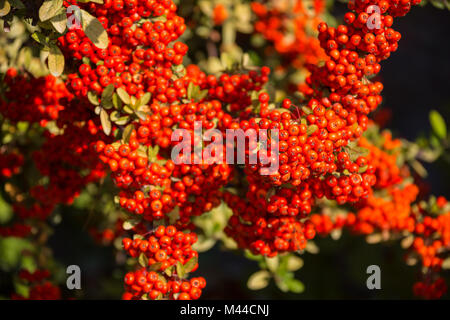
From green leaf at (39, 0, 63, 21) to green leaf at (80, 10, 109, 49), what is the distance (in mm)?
114

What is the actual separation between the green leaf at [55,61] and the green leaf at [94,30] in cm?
23

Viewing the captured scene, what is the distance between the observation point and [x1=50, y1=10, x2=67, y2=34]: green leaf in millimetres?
2072

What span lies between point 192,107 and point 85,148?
71cm

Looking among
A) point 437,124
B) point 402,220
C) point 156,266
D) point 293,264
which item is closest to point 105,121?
point 156,266

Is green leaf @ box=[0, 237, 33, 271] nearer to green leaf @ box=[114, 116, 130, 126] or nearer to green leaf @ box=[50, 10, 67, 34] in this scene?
green leaf @ box=[114, 116, 130, 126]

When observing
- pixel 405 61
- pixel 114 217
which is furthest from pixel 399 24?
pixel 114 217

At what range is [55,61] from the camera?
2213mm

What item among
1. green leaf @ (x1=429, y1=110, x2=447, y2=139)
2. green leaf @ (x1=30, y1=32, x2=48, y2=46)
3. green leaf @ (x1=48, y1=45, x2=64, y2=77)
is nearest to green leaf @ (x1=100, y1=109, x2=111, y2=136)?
green leaf @ (x1=48, y1=45, x2=64, y2=77)

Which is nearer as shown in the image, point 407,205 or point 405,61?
point 407,205

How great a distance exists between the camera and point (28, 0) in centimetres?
228

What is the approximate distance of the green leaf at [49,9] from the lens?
2.04m

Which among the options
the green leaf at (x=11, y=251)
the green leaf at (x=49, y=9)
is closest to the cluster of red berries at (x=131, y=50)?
the green leaf at (x=49, y=9)

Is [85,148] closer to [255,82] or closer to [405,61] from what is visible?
[255,82]
